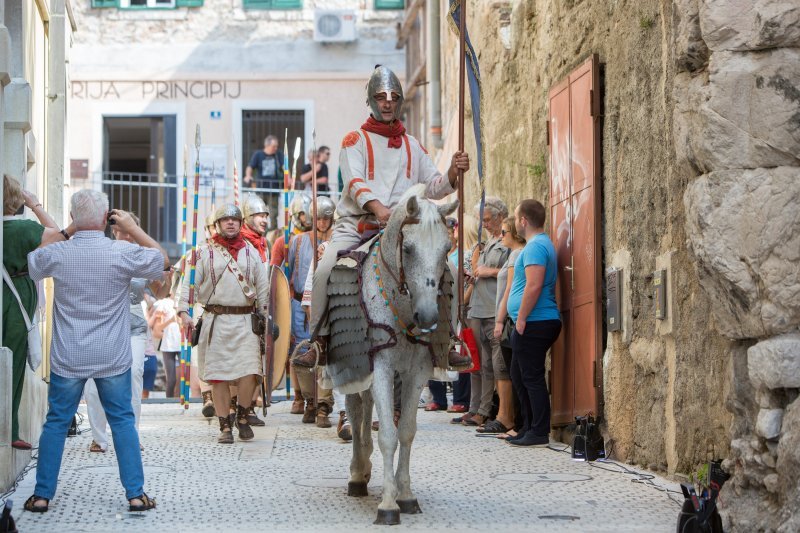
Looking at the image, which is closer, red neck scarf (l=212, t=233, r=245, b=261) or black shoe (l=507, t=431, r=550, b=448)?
black shoe (l=507, t=431, r=550, b=448)

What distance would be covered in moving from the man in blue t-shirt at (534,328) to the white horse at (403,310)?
10.4 ft

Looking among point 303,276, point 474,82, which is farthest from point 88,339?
point 303,276

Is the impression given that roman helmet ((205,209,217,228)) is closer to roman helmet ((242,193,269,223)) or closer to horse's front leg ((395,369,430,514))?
roman helmet ((242,193,269,223))

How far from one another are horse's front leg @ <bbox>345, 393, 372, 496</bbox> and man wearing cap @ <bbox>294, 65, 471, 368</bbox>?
1.18ft

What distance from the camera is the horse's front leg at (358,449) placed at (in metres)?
9.29

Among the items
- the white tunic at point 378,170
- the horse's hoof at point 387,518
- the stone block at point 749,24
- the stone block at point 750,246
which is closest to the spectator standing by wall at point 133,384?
the white tunic at point 378,170

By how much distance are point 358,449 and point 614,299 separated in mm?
2677

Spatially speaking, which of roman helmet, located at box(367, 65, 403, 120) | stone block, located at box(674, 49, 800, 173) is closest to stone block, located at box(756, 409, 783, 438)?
stone block, located at box(674, 49, 800, 173)

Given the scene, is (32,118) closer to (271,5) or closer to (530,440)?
(530,440)

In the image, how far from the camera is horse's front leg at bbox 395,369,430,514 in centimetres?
857

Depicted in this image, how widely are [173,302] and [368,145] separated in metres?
12.0

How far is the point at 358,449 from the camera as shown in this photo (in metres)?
9.30

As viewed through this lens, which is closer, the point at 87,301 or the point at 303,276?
the point at 87,301

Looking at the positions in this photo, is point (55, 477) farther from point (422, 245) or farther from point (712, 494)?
point (712, 494)
